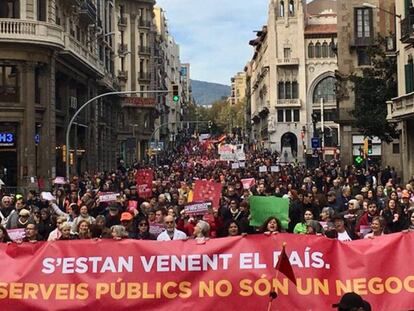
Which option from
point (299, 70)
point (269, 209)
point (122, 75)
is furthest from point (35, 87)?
point (299, 70)

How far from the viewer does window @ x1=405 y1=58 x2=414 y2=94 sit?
110ft

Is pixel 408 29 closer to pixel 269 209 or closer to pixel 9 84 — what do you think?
pixel 9 84

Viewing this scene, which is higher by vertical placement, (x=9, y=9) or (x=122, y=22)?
(x=122, y=22)

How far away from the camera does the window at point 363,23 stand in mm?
52594

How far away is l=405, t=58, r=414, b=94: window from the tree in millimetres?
3825

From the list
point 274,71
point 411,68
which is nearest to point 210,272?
point 411,68

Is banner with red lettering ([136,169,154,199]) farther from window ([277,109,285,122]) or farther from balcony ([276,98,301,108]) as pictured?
window ([277,109,285,122])

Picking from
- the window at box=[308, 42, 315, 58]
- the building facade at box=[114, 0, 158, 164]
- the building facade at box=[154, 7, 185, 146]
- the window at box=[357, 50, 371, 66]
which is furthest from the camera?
the building facade at box=[154, 7, 185, 146]

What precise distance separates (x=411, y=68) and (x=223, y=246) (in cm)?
2763

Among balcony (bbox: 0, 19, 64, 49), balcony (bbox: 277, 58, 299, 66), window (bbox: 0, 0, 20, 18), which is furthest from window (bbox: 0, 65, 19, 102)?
balcony (bbox: 277, 58, 299, 66)

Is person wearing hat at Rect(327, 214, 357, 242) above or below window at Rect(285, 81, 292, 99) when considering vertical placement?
below

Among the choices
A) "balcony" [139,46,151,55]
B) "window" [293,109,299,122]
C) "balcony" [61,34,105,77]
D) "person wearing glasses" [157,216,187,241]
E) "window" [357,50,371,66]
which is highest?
"balcony" [139,46,151,55]

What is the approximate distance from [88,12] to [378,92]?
764 inches

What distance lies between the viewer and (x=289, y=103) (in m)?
88.1
